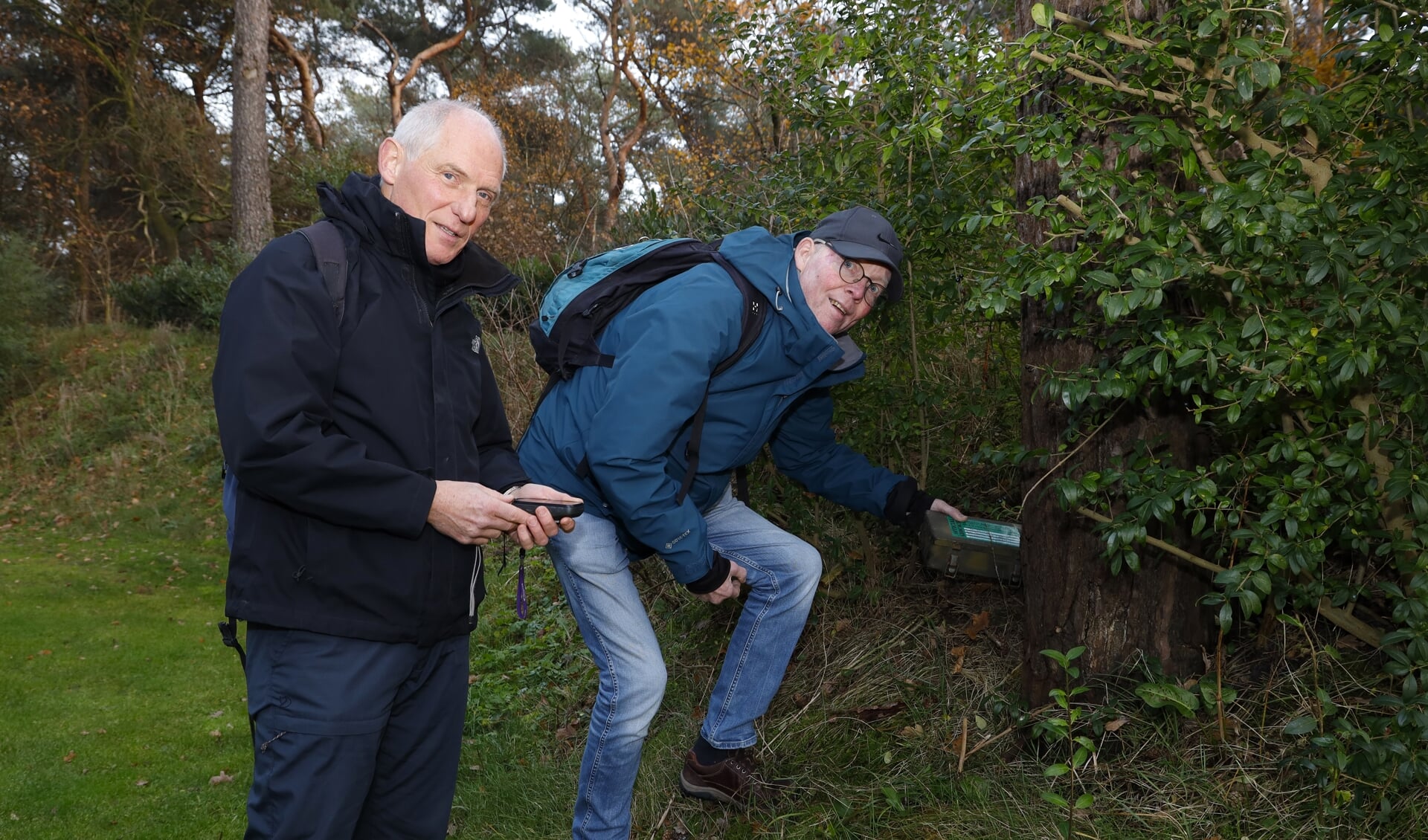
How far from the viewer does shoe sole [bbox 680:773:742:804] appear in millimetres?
3467

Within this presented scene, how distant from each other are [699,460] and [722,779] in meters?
1.14

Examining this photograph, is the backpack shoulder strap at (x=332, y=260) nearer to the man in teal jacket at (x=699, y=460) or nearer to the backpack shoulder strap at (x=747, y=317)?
the man in teal jacket at (x=699, y=460)

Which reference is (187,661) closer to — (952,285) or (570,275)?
(570,275)

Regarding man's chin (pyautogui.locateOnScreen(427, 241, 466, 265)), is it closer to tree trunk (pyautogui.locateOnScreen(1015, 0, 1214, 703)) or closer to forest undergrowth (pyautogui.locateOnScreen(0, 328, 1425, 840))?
tree trunk (pyautogui.locateOnScreen(1015, 0, 1214, 703))

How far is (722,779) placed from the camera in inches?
136

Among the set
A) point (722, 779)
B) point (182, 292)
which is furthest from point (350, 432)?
point (182, 292)

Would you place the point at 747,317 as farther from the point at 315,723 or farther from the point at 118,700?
the point at 118,700

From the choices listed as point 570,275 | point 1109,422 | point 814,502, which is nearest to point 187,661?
point 814,502

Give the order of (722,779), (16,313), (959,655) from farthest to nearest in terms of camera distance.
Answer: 1. (16,313)
2. (959,655)
3. (722,779)

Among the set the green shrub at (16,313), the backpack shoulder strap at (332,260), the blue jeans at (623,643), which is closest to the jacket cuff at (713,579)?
the blue jeans at (623,643)

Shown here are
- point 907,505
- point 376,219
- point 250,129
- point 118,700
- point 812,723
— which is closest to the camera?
point 376,219

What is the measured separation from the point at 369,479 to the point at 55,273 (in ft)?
73.1

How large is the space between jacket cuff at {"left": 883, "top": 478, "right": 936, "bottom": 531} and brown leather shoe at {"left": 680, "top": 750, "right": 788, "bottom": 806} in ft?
3.23

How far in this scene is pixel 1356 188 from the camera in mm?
2396
